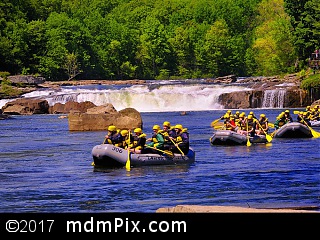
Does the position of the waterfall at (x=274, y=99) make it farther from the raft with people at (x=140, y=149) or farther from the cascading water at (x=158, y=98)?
the raft with people at (x=140, y=149)

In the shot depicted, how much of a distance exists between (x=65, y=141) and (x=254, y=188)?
19163mm

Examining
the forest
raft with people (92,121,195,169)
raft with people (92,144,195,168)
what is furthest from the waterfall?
raft with people (92,144,195,168)

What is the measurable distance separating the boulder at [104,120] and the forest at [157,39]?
43720mm

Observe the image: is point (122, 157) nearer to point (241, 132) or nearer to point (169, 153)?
point (169, 153)

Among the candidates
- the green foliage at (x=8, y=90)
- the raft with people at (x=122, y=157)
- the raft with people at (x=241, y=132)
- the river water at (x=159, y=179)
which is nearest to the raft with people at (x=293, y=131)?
the river water at (x=159, y=179)

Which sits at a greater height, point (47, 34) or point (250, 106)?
point (47, 34)

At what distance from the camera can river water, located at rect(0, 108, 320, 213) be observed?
19375mm

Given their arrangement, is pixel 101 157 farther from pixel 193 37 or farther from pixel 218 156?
pixel 193 37

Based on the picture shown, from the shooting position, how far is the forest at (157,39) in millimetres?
104750

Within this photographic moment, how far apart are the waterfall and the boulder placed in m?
21.4
